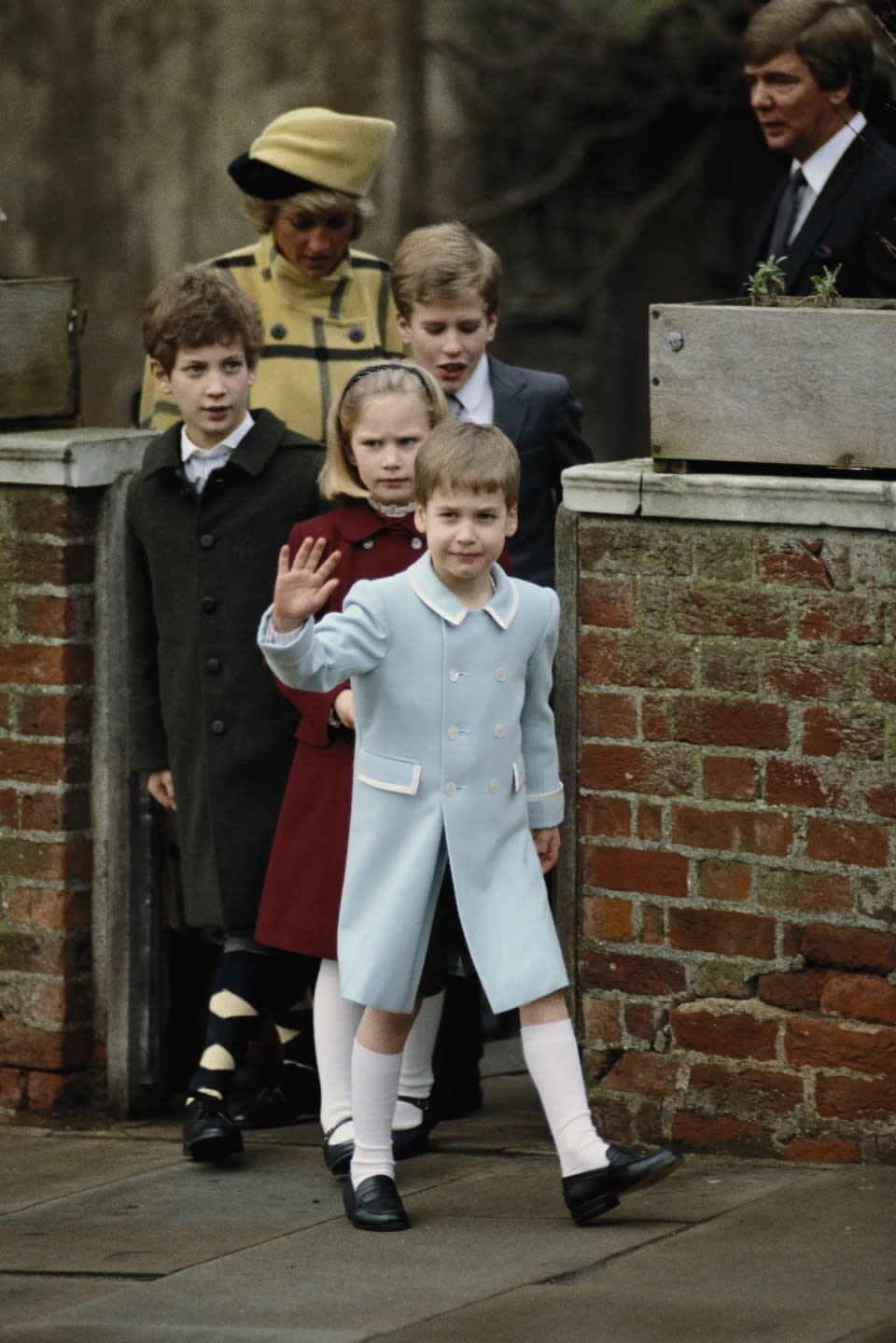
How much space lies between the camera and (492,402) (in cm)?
537

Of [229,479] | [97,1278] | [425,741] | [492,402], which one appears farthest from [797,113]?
[97,1278]

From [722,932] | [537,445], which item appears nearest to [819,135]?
[537,445]

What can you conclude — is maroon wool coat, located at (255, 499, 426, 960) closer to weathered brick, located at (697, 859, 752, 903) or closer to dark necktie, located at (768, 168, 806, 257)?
weathered brick, located at (697, 859, 752, 903)

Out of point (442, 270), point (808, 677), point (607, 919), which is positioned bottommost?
point (607, 919)

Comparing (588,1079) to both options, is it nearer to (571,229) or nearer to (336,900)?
(336,900)

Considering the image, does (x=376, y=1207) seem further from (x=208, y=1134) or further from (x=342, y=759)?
(x=342, y=759)

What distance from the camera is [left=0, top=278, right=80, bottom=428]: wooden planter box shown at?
5543mm

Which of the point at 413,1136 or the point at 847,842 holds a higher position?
the point at 847,842

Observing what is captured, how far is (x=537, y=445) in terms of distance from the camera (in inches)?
212

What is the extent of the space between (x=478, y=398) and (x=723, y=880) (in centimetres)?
120

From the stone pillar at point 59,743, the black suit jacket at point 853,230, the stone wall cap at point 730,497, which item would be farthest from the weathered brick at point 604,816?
the black suit jacket at point 853,230

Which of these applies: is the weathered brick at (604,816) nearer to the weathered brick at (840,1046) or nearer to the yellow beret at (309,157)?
the weathered brick at (840,1046)

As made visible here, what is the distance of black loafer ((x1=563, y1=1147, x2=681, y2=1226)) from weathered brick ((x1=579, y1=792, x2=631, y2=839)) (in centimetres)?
74

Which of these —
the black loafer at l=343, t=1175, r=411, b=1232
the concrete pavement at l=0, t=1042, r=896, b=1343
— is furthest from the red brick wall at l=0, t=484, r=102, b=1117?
the black loafer at l=343, t=1175, r=411, b=1232
